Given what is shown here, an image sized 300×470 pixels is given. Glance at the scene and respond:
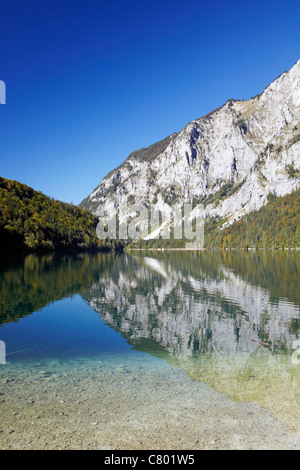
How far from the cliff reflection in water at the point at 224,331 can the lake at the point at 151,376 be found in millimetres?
86

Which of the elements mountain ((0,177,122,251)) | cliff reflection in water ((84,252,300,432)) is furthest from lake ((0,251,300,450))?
mountain ((0,177,122,251))

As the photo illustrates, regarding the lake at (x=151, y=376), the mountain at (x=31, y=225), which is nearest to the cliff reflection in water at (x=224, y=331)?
the lake at (x=151, y=376)

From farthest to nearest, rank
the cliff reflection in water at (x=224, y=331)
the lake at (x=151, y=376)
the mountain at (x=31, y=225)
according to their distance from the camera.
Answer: the mountain at (x=31, y=225) → the cliff reflection in water at (x=224, y=331) → the lake at (x=151, y=376)

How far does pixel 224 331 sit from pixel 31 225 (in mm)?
122670

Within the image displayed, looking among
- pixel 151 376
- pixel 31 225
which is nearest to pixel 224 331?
pixel 151 376

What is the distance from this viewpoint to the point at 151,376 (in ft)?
51.5

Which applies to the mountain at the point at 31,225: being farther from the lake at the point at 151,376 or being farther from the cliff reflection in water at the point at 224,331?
the lake at the point at 151,376

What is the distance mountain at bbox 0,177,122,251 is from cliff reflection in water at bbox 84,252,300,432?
274 feet

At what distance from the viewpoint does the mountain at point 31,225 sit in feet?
390

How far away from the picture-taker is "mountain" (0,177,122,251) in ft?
390

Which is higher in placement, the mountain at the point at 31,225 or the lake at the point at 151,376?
the mountain at the point at 31,225

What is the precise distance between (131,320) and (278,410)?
1813 cm

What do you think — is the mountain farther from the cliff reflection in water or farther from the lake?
the lake
